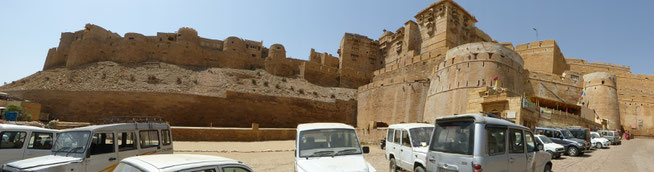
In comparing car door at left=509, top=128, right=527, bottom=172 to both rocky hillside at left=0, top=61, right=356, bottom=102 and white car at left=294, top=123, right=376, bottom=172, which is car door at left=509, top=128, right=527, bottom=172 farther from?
rocky hillside at left=0, top=61, right=356, bottom=102

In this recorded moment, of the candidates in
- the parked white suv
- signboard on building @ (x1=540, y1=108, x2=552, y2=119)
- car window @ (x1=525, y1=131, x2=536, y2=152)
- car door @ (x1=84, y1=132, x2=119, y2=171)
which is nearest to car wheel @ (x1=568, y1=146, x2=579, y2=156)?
signboard on building @ (x1=540, y1=108, x2=552, y2=119)

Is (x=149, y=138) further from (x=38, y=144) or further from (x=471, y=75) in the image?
(x=471, y=75)

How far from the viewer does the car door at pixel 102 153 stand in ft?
18.2

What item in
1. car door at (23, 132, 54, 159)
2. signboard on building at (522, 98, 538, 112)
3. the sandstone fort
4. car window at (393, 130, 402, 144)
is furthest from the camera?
the sandstone fort

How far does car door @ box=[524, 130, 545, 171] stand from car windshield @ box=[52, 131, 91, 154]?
8119mm

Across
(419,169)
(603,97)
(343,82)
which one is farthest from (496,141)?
(343,82)

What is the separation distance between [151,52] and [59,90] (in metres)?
12.0

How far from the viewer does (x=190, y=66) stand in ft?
126

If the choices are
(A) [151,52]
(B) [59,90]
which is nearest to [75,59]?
(A) [151,52]

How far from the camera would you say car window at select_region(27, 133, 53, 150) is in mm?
7113

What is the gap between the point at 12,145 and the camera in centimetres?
686

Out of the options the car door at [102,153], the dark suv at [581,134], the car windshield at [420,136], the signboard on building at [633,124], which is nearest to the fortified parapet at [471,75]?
the dark suv at [581,134]

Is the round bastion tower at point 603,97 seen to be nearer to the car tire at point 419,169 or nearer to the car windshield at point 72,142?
the car tire at point 419,169

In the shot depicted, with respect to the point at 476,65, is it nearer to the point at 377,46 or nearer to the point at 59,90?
the point at 377,46
